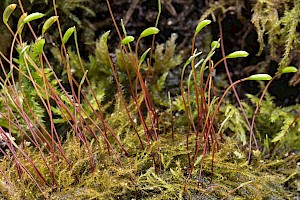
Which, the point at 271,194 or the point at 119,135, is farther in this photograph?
the point at 119,135

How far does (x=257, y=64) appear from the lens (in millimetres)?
1525

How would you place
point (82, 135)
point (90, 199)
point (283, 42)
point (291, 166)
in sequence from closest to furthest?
point (90, 199)
point (82, 135)
point (291, 166)
point (283, 42)

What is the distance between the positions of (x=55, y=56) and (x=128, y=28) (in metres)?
0.29

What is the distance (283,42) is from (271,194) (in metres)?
0.53

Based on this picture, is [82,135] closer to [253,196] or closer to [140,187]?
[140,187]

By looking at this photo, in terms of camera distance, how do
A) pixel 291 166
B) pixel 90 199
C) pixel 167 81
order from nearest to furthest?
pixel 90 199
pixel 291 166
pixel 167 81

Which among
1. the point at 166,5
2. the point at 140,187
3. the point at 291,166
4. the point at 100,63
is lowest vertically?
the point at 291,166

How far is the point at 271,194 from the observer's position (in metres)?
1.11

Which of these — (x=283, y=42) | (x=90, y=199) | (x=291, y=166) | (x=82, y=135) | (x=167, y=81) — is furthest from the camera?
(x=167, y=81)

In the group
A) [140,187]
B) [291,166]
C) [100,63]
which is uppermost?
[100,63]

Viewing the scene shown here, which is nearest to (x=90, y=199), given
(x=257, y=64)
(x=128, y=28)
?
(x=128, y=28)

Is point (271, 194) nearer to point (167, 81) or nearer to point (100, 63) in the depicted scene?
point (167, 81)

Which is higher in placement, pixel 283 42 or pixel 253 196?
pixel 283 42

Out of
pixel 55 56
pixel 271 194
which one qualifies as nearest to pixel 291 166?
pixel 271 194
